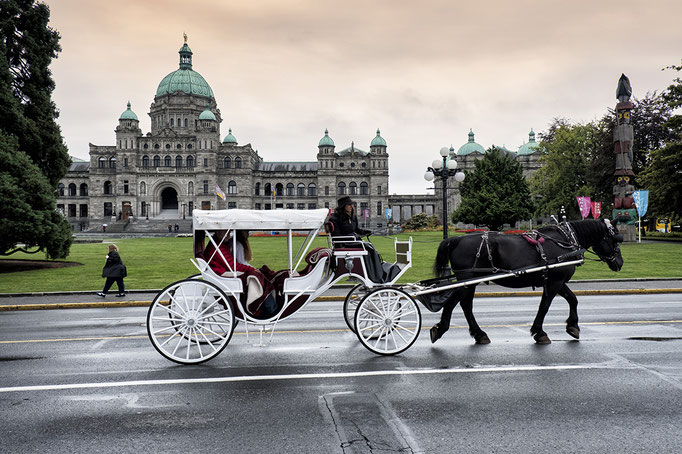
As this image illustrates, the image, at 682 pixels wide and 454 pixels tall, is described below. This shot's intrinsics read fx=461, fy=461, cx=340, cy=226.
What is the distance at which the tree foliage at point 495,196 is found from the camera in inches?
1902

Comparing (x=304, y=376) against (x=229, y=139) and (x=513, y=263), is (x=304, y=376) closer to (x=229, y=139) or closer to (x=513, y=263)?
(x=513, y=263)

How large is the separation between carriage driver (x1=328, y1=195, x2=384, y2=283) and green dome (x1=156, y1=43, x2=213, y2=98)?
94.4 m

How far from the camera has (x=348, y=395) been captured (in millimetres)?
5285

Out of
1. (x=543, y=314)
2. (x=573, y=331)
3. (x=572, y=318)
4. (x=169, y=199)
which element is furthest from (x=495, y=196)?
(x=169, y=199)

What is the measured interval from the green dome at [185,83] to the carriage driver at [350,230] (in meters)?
94.4

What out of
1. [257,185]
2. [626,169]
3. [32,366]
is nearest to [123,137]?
[257,185]

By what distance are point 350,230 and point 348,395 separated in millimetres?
2986

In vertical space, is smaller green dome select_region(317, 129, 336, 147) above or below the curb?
above

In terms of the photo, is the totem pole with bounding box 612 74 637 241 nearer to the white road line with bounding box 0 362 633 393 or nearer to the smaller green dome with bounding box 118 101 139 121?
the white road line with bounding box 0 362 633 393

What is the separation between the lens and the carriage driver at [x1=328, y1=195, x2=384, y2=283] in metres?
7.38

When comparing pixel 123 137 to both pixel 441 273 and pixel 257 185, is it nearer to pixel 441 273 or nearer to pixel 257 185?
pixel 257 185

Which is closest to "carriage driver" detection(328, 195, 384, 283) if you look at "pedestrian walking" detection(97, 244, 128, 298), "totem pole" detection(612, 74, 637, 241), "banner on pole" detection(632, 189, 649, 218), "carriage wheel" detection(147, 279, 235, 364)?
"carriage wheel" detection(147, 279, 235, 364)

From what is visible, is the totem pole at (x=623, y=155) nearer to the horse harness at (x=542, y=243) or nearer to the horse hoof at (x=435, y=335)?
the horse harness at (x=542, y=243)

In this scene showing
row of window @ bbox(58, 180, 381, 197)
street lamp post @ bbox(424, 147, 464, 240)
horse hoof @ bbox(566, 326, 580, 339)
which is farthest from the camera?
row of window @ bbox(58, 180, 381, 197)
